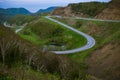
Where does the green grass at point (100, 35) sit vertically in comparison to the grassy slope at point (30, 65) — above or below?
below

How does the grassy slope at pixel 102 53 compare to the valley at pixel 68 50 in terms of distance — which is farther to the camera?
the grassy slope at pixel 102 53

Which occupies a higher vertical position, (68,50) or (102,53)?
(102,53)

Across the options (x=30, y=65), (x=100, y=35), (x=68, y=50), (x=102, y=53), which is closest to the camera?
(x=30, y=65)

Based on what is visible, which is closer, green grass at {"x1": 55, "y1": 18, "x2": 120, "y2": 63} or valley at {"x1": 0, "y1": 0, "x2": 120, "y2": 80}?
valley at {"x1": 0, "y1": 0, "x2": 120, "y2": 80}

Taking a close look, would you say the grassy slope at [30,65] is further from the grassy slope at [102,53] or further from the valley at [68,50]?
the grassy slope at [102,53]

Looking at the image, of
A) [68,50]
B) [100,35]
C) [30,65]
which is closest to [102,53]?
[68,50]

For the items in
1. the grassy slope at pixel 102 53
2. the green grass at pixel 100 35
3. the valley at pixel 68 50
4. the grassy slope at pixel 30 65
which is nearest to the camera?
the grassy slope at pixel 30 65

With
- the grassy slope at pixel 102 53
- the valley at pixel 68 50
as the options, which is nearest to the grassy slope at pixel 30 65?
the valley at pixel 68 50

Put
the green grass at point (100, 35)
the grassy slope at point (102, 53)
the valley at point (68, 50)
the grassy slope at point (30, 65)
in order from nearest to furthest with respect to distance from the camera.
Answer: the grassy slope at point (30, 65)
the valley at point (68, 50)
the grassy slope at point (102, 53)
the green grass at point (100, 35)

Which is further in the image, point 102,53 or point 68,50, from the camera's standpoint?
point 68,50

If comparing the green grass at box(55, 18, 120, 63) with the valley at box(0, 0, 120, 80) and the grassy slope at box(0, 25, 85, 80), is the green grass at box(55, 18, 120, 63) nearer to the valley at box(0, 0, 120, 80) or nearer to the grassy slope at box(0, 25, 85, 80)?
the valley at box(0, 0, 120, 80)

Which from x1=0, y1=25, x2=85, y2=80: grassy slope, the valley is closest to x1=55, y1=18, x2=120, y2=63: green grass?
the valley

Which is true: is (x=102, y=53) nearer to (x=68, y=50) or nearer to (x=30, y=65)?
(x=68, y=50)

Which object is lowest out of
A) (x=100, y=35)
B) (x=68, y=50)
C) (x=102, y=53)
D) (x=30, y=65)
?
(x=68, y=50)
